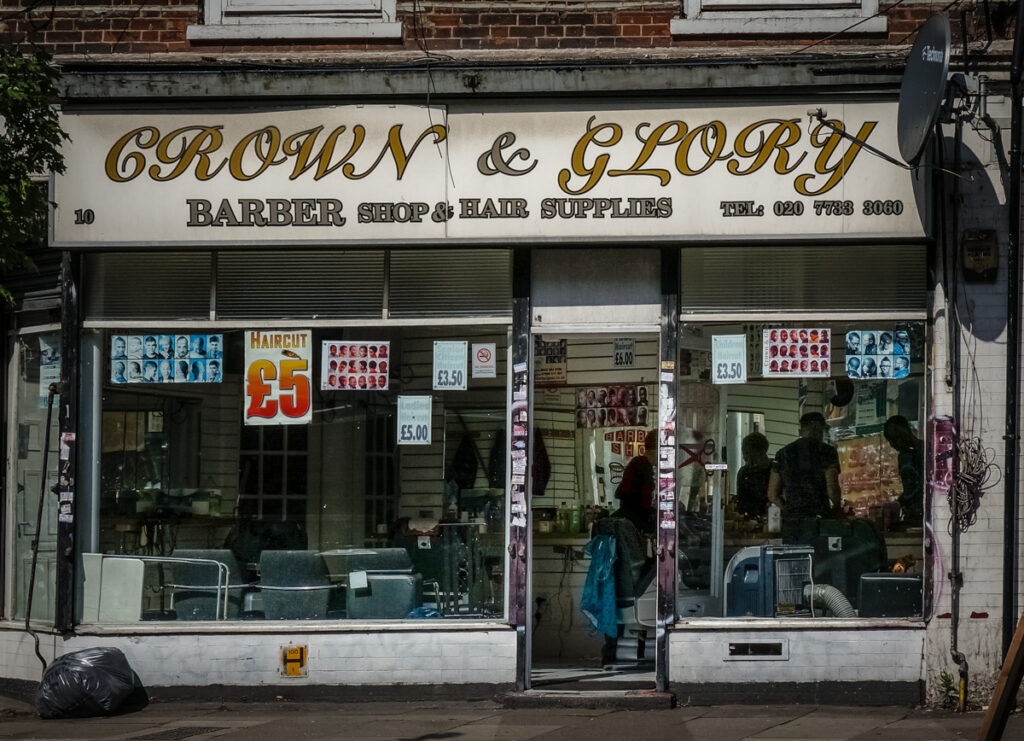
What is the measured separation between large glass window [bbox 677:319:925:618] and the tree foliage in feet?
14.8

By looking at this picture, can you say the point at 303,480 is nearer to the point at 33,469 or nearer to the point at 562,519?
the point at 33,469

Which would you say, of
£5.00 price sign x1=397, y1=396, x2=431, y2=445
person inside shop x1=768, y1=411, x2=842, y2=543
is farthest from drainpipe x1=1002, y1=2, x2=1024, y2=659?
£5.00 price sign x1=397, y1=396, x2=431, y2=445

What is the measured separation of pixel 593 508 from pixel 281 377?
3288mm

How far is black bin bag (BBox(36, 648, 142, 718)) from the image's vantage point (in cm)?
935

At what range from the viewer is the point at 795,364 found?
980 cm

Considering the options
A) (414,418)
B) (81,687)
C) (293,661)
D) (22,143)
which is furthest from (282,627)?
(22,143)

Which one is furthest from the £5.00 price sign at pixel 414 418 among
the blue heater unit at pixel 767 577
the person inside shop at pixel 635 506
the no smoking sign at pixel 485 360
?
the blue heater unit at pixel 767 577

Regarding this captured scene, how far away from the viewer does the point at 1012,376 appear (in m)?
9.36

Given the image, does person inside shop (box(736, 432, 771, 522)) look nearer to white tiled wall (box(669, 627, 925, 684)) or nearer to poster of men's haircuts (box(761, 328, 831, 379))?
poster of men's haircuts (box(761, 328, 831, 379))

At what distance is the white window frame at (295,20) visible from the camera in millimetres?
10008

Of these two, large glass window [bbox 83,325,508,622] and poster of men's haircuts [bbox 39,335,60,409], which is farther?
poster of men's haircuts [bbox 39,335,60,409]

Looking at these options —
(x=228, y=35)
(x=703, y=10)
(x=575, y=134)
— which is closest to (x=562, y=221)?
(x=575, y=134)

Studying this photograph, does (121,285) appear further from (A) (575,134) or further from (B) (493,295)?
(A) (575,134)

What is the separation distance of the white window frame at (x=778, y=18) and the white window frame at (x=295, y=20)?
2.18 m
